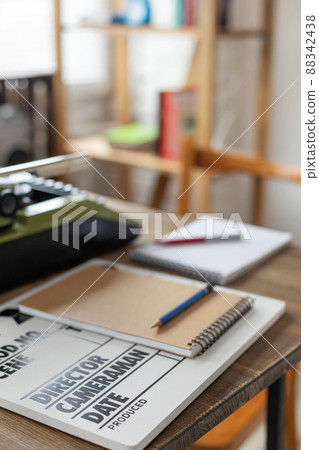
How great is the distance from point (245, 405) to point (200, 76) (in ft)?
3.97

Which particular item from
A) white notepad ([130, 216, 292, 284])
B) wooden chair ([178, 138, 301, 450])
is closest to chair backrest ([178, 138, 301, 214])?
wooden chair ([178, 138, 301, 450])

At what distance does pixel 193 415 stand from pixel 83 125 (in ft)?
7.13

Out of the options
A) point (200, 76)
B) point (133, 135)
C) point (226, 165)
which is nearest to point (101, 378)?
point (226, 165)

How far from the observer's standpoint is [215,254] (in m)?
1.17

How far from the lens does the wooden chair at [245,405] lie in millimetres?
1238

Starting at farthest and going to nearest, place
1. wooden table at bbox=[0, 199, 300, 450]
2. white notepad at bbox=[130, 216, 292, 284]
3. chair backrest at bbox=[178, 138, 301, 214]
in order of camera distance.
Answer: chair backrest at bbox=[178, 138, 301, 214], white notepad at bbox=[130, 216, 292, 284], wooden table at bbox=[0, 199, 300, 450]

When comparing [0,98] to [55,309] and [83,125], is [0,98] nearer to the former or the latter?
[83,125]

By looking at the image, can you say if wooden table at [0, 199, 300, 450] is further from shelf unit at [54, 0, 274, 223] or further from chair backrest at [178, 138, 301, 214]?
shelf unit at [54, 0, 274, 223]

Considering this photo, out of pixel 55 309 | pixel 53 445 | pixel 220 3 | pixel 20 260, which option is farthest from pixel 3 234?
pixel 220 3

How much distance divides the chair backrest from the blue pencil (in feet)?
2.13

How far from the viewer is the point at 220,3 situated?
2.16 meters

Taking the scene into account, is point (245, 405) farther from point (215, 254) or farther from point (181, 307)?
point (181, 307)

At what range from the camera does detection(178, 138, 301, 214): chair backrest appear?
160 centimetres

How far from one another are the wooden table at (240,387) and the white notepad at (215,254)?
2 centimetres
